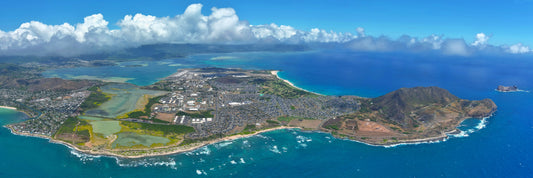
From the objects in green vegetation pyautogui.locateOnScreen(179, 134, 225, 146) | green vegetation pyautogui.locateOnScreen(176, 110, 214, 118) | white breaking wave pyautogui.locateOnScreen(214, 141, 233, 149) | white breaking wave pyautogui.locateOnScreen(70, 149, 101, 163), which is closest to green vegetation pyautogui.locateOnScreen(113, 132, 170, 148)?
green vegetation pyautogui.locateOnScreen(179, 134, 225, 146)

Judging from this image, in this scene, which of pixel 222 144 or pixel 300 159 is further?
pixel 222 144

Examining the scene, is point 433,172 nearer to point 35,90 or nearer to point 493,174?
point 493,174

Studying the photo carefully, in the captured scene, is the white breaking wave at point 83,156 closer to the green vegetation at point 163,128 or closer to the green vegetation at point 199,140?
the green vegetation at point 163,128

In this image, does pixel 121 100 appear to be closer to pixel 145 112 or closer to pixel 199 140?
pixel 145 112

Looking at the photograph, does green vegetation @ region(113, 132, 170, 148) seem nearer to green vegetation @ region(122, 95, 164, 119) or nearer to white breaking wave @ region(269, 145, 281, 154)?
green vegetation @ region(122, 95, 164, 119)

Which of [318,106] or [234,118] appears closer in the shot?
[234,118]

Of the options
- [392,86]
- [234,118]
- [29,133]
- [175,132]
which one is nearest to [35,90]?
[29,133]

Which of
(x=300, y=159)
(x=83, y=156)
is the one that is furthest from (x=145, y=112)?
(x=300, y=159)
